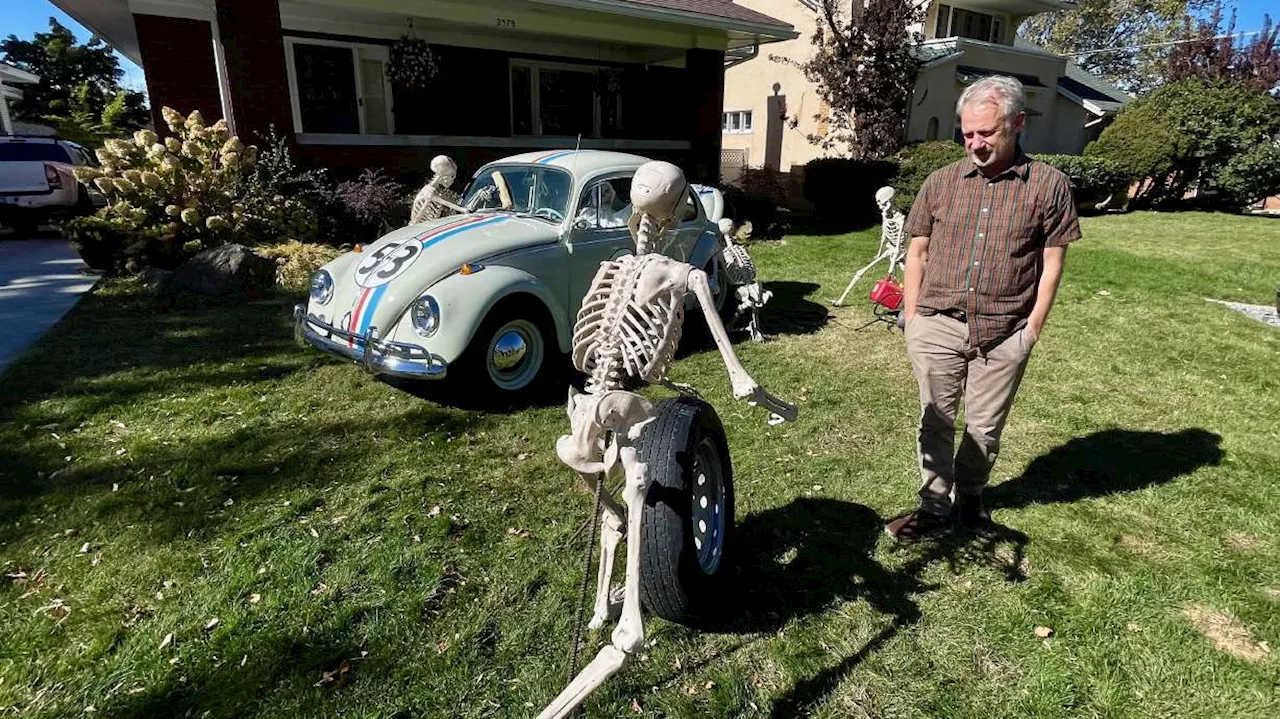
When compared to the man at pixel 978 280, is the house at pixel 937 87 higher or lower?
higher

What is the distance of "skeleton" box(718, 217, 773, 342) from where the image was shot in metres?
6.44

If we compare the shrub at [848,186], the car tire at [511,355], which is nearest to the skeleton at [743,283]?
the car tire at [511,355]

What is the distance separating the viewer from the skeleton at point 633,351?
208 cm

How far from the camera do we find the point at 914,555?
3154 millimetres

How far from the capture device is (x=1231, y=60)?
64.2 feet

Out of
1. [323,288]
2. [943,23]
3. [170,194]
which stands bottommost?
[323,288]

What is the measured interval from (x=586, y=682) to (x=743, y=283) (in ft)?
16.8

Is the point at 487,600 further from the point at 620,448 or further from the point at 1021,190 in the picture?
the point at 1021,190

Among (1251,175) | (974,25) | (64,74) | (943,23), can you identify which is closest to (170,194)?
(943,23)

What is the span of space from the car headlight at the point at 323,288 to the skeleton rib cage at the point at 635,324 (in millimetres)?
3302

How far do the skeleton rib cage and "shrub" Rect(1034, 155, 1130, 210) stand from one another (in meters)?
17.6

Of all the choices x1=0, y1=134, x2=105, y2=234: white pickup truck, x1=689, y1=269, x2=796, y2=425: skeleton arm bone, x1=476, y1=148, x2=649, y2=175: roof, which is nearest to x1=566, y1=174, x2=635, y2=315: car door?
x1=476, y1=148, x2=649, y2=175: roof

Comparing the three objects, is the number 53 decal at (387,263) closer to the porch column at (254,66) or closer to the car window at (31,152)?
the porch column at (254,66)

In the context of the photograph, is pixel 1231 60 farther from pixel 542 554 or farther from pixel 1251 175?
pixel 542 554
